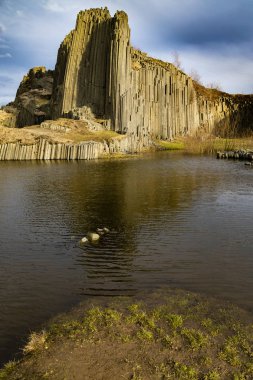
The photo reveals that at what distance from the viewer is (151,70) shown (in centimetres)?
10062

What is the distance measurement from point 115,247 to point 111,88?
252ft

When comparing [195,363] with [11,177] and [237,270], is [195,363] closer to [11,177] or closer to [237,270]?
[237,270]

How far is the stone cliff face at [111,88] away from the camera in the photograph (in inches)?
3386

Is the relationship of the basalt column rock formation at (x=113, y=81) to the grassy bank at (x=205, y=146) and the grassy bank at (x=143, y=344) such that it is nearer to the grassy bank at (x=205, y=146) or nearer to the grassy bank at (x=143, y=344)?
the grassy bank at (x=205, y=146)

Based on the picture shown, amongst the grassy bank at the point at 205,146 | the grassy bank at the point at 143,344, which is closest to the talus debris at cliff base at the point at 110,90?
the grassy bank at the point at 205,146

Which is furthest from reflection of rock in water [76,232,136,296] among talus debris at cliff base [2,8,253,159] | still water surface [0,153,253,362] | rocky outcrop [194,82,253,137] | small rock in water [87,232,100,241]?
rocky outcrop [194,82,253,137]

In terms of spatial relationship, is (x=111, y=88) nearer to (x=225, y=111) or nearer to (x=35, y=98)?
(x=35, y=98)

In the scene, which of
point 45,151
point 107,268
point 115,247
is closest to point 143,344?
point 107,268

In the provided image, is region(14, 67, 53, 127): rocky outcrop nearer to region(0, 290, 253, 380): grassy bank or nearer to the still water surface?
the still water surface

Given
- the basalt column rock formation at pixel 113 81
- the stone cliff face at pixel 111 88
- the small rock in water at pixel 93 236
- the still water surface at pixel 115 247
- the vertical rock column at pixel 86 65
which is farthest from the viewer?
the vertical rock column at pixel 86 65

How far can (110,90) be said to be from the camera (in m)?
86.2

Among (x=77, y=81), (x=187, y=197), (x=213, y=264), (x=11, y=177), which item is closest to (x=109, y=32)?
(x=77, y=81)

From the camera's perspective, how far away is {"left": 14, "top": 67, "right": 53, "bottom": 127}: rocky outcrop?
101812 mm

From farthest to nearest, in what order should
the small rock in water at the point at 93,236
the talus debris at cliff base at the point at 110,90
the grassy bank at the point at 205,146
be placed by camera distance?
1. the talus debris at cliff base at the point at 110,90
2. the grassy bank at the point at 205,146
3. the small rock in water at the point at 93,236
